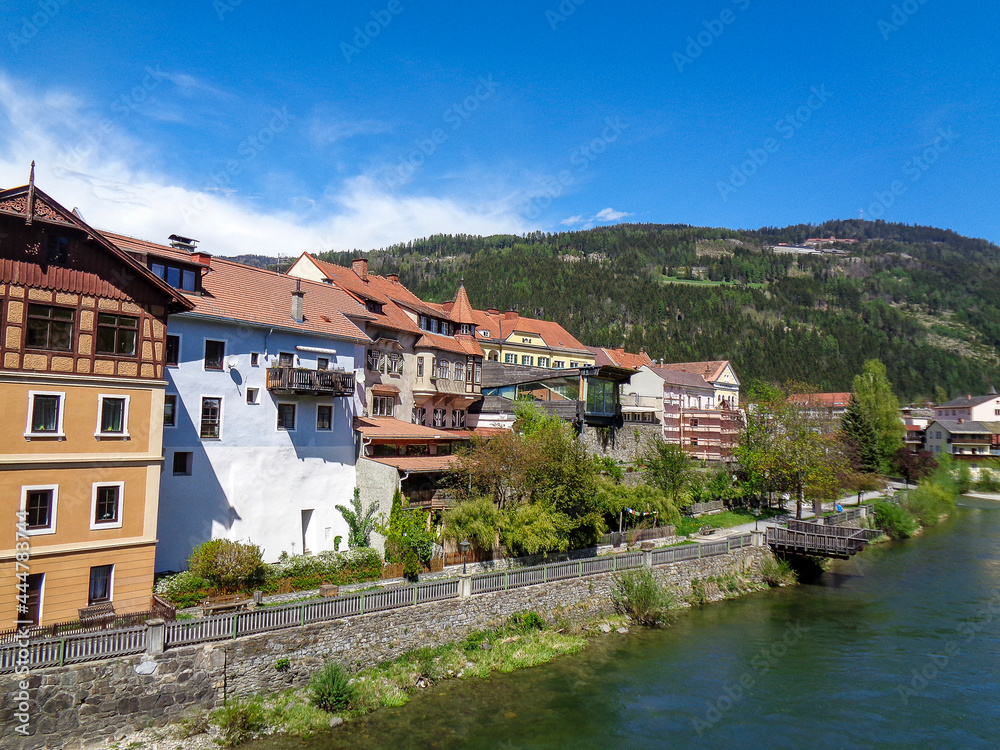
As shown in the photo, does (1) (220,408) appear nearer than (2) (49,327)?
No

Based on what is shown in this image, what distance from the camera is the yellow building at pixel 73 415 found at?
59.8ft

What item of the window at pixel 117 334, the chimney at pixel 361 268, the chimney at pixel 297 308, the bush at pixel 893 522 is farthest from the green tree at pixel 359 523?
the bush at pixel 893 522

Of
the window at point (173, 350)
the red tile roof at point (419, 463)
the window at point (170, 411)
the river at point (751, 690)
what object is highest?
the window at point (173, 350)

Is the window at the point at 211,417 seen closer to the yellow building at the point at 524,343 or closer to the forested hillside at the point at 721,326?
the yellow building at the point at 524,343

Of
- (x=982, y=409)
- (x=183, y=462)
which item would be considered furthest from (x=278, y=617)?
(x=982, y=409)

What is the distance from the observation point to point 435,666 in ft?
69.9

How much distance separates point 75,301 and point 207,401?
22.8ft

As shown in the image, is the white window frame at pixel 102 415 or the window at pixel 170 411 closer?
the white window frame at pixel 102 415

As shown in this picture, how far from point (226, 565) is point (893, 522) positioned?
4899 cm

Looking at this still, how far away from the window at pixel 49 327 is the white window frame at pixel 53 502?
14.1ft

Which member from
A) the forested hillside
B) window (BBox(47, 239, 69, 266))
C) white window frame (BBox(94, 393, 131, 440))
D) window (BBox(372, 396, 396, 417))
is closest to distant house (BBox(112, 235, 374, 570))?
window (BBox(372, 396, 396, 417))

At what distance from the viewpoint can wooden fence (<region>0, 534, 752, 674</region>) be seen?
50.4 feet

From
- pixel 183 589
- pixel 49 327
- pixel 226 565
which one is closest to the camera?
pixel 49 327

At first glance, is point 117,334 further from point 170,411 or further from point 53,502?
point 53,502
